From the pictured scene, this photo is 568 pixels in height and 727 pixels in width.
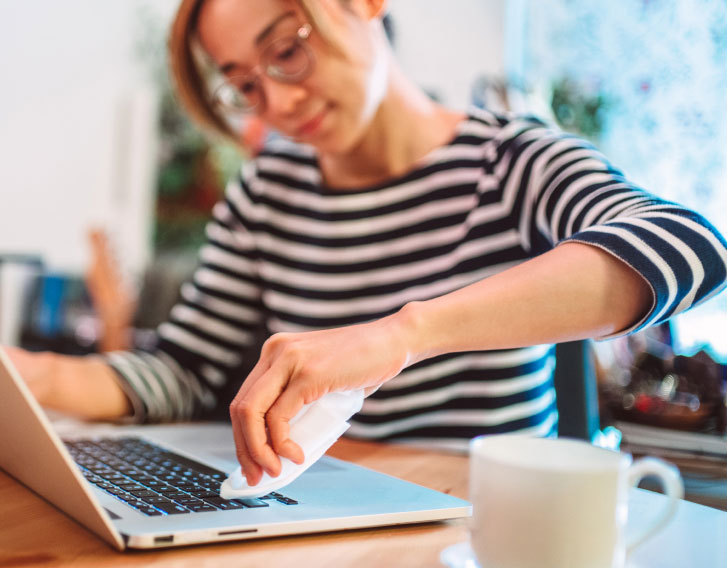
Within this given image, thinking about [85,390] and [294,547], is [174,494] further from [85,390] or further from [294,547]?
[85,390]

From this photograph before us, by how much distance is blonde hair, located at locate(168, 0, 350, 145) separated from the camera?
93cm

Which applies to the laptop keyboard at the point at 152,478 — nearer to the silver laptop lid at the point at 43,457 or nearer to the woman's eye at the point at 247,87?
the silver laptop lid at the point at 43,457

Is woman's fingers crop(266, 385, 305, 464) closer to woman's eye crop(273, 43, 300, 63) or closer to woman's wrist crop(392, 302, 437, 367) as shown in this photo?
woman's wrist crop(392, 302, 437, 367)

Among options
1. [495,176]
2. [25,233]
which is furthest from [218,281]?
[25,233]

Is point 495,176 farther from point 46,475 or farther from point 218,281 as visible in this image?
point 46,475

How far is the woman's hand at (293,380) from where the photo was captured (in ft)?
1.64

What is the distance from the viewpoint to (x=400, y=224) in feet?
3.67

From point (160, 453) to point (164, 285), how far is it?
3.25 m

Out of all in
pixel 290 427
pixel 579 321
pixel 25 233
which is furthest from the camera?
pixel 25 233

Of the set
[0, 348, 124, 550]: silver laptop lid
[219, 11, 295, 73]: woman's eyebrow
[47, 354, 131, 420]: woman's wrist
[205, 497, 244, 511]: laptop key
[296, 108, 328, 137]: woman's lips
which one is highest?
[219, 11, 295, 73]: woman's eyebrow

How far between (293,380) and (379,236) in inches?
25.2

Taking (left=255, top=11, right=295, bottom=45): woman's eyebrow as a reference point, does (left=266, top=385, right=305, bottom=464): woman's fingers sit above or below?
below

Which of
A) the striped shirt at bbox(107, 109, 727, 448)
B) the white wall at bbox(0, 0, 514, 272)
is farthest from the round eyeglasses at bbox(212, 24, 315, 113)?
the white wall at bbox(0, 0, 514, 272)

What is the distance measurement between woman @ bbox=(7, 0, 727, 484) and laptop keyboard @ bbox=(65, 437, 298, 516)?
0.80ft
